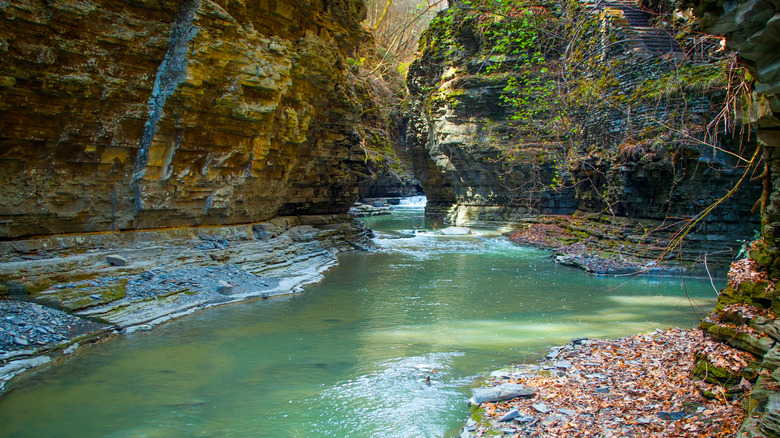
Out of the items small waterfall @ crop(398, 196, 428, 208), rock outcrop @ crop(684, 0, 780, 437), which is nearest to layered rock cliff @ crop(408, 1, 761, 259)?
rock outcrop @ crop(684, 0, 780, 437)

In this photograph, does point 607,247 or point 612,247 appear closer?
point 612,247

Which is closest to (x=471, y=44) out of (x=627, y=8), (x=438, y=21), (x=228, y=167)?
(x=438, y=21)

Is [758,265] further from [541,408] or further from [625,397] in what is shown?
[541,408]

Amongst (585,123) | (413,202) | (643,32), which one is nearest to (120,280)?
(585,123)

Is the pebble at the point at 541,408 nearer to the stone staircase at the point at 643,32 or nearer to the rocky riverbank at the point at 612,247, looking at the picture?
the rocky riverbank at the point at 612,247

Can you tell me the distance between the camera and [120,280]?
8.28 meters

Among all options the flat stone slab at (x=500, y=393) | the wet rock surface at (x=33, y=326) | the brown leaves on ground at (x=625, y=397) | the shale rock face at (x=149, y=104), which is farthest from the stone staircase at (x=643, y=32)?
the wet rock surface at (x=33, y=326)

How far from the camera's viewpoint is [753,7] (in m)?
2.70

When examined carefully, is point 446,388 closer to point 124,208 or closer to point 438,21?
point 124,208

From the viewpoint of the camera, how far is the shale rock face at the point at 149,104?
771cm

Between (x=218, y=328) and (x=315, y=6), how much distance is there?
8.62 meters

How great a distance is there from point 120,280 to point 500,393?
6.82 m

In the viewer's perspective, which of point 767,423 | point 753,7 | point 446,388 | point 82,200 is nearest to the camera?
point 753,7

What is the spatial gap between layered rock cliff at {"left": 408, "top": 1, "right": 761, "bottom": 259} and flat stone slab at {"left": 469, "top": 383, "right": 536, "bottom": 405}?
213cm
